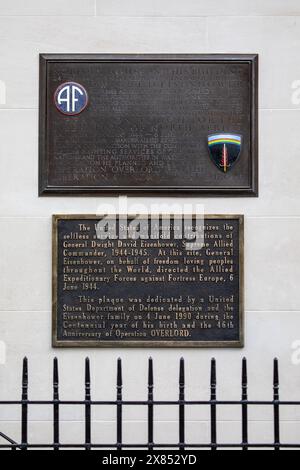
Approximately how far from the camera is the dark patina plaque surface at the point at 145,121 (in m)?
7.62

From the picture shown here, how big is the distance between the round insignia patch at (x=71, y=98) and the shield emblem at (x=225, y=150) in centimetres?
138

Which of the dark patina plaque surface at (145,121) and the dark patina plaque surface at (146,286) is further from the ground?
the dark patina plaque surface at (145,121)

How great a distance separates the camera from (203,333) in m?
7.57

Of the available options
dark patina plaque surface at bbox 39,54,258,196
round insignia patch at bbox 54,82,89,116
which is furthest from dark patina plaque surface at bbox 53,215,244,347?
round insignia patch at bbox 54,82,89,116

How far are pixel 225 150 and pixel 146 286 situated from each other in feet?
5.27

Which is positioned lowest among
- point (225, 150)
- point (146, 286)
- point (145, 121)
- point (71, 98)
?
point (146, 286)

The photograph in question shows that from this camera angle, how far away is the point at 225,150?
7617 mm

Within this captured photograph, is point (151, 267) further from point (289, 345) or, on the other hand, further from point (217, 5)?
point (217, 5)

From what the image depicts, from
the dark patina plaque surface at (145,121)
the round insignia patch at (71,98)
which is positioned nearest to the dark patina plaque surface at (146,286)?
the dark patina plaque surface at (145,121)

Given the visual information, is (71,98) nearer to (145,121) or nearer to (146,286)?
(145,121)

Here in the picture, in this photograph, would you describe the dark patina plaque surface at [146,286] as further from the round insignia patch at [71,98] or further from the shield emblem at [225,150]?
the round insignia patch at [71,98]

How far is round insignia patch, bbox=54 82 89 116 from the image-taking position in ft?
25.1

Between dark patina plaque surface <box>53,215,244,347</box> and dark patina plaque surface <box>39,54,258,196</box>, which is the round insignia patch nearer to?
dark patina plaque surface <box>39,54,258,196</box>

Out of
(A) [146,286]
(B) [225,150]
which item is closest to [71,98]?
(B) [225,150]
